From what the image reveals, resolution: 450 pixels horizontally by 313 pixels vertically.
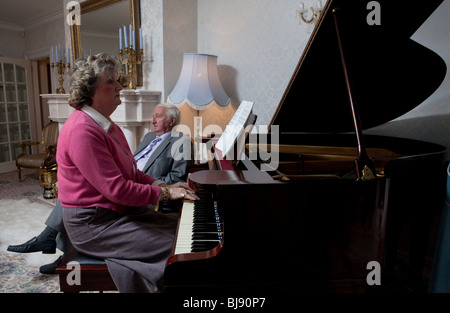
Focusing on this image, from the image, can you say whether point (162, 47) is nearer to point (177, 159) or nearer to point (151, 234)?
point (177, 159)

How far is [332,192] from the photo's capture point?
45.6 inches

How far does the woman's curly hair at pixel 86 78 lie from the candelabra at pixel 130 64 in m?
2.21

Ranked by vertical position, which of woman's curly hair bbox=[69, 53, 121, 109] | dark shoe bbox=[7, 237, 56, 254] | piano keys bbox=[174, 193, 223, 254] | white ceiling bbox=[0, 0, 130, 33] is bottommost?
dark shoe bbox=[7, 237, 56, 254]

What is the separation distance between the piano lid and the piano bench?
1.17 meters

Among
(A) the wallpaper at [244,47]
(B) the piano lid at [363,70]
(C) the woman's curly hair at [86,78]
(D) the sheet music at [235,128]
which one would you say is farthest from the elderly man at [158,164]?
(A) the wallpaper at [244,47]

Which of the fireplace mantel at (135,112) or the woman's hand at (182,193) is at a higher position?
the fireplace mantel at (135,112)

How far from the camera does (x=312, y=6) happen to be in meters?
2.79

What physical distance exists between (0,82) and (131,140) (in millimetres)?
3901

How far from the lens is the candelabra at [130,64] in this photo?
3677mm

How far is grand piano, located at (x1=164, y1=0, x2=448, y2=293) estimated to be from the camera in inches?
44.5

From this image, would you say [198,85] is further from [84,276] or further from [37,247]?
[84,276]

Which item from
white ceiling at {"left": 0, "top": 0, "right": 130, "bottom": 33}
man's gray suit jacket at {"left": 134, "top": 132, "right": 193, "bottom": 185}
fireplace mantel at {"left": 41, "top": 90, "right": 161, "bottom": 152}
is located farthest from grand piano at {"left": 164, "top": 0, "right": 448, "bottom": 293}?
white ceiling at {"left": 0, "top": 0, "right": 130, "bottom": 33}

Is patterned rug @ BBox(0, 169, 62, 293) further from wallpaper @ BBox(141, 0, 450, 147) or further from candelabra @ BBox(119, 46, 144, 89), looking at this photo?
wallpaper @ BBox(141, 0, 450, 147)

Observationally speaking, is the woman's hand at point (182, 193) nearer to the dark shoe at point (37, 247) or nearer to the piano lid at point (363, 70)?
the piano lid at point (363, 70)
